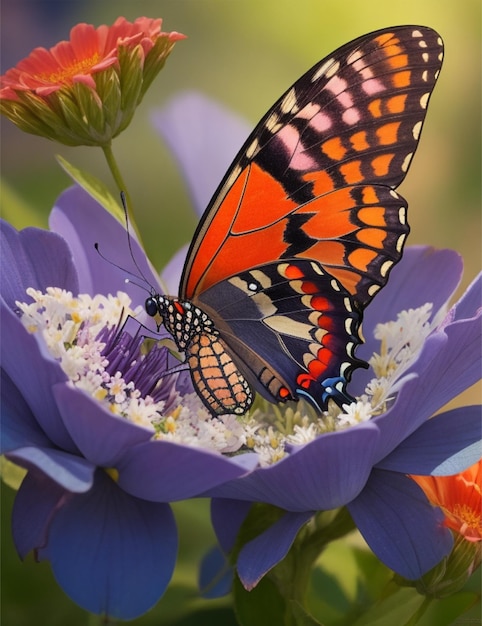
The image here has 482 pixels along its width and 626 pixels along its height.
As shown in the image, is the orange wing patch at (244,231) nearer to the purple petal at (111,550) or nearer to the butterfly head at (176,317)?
the butterfly head at (176,317)

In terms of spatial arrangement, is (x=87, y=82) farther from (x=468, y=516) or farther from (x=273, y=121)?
(x=468, y=516)

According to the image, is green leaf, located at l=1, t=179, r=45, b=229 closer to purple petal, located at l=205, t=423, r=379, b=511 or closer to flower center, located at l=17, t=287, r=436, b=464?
flower center, located at l=17, t=287, r=436, b=464

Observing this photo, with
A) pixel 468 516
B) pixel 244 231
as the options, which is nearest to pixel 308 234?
pixel 244 231

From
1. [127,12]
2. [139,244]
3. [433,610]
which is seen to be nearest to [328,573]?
[433,610]

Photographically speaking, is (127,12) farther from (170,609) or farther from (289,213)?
(170,609)

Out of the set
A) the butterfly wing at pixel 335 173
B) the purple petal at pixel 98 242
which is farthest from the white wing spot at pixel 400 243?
the purple petal at pixel 98 242

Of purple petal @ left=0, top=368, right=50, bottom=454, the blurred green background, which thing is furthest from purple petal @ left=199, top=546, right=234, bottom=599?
purple petal @ left=0, top=368, right=50, bottom=454
